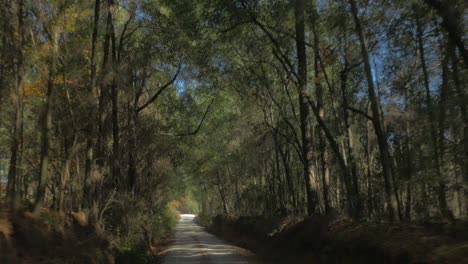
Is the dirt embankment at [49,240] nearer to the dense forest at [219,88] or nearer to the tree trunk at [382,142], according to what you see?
the dense forest at [219,88]

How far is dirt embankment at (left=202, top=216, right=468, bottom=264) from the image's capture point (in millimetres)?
8513

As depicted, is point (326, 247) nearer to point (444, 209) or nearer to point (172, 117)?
point (444, 209)

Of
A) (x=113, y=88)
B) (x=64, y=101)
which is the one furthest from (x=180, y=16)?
(x=64, y=101)

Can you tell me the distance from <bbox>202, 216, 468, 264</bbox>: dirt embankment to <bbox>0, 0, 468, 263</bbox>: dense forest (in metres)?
1.35

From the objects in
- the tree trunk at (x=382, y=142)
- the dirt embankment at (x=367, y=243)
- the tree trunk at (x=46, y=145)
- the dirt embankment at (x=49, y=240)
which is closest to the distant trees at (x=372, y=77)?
the tree trunk at (x=382, y=142)

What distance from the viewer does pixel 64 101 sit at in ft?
67.8

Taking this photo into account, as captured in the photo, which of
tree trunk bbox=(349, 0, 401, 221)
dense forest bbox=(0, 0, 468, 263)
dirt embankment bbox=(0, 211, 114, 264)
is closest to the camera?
dirt embankment bbox=(0, 211, 114, 264)

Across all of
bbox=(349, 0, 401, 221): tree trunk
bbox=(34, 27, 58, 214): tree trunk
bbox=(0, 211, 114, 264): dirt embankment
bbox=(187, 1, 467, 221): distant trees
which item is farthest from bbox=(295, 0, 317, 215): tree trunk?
bbox=(34, 27, 58, 214): tree trunk

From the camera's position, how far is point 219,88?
83.4 ft

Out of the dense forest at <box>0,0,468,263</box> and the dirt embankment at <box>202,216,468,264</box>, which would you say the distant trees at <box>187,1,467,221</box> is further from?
the dirt embankment at <box>202,216,468,264</box>

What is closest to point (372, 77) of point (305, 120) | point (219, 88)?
point (305, 120)

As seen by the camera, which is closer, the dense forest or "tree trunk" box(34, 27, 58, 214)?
the dense forest

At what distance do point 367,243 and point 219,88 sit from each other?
15951mm

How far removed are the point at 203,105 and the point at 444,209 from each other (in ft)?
70.0
